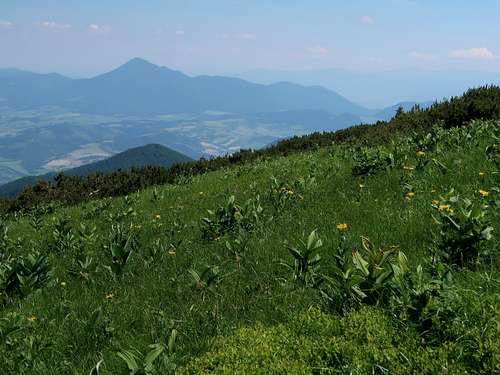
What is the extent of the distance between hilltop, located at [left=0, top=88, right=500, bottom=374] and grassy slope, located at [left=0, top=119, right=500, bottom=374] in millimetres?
19

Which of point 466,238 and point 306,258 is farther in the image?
point 306,258

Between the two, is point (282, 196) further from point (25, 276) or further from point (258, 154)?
point (258, 154)

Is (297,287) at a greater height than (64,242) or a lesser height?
greater

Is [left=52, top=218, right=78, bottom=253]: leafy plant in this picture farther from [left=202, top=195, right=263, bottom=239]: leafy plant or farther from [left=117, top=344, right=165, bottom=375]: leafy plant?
[left=117, top=344, right=165, bottom=375]: leafy plant

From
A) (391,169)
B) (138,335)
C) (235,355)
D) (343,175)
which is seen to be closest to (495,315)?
(235,355)

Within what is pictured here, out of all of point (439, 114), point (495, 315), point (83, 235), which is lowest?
point (83, 235)

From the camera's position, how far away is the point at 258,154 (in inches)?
1053

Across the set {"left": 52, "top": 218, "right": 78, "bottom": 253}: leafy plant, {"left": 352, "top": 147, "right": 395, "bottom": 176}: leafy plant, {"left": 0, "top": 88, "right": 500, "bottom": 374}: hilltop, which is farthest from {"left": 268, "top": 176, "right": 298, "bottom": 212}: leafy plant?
{"left": 52, "top": 218, "right": 78, "bottom": 253}: leafy plant

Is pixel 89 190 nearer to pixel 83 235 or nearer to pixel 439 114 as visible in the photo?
pixel 83 235

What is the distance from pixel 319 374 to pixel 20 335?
3353mm

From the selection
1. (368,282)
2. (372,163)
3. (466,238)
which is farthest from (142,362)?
(372,163)

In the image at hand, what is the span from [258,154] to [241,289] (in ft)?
72.2

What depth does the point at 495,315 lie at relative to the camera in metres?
3.22

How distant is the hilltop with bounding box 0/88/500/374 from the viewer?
331 cm
